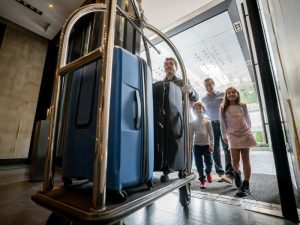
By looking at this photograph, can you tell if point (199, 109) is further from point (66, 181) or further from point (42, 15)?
point (42, 15)

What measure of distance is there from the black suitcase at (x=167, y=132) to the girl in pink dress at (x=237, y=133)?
106cm

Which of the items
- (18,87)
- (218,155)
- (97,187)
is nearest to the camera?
(97,187)

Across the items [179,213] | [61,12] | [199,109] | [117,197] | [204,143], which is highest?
[61,12]

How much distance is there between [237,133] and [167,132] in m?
1.24

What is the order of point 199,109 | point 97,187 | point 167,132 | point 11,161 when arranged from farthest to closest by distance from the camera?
point 11,161
point 199,109
point 167,132
point 97,187

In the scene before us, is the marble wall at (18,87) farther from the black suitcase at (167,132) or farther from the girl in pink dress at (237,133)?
A: the girl in pink dress at (237,133)

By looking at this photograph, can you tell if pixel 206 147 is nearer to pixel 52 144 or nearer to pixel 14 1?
pixel 52 144

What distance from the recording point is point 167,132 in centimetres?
101

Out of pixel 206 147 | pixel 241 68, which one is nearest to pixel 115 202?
pixel 206 147

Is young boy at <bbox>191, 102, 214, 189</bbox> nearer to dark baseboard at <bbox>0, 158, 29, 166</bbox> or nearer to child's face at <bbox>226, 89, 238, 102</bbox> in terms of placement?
child's face at <bbox>226, 89, 238, 102</bbox>

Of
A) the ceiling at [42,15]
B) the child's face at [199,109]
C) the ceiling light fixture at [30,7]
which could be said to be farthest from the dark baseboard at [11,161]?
the child's face at [199,109]

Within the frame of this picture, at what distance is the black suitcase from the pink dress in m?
1.08

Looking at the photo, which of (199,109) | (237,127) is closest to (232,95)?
(237,127)

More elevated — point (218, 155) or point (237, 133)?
point (237, 133)
